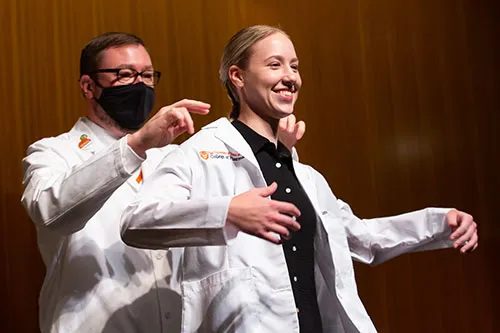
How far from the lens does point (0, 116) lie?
279 centimetres

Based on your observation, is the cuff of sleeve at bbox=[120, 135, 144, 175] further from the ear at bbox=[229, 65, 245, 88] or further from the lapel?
the ear at bbox=[229, 65, 245, 88]

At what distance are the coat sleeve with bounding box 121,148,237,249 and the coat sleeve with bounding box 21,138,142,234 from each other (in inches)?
10.0

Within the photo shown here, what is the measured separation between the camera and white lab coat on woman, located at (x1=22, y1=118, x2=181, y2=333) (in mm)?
2098

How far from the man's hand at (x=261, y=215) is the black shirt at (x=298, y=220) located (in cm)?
36

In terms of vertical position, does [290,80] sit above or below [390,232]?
above

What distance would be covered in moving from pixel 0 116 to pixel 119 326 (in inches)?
40.4

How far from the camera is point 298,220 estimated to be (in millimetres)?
2012

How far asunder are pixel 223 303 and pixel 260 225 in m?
0.33

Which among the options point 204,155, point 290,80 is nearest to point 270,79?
point 290,80

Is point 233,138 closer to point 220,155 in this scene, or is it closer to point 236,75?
point 220,155

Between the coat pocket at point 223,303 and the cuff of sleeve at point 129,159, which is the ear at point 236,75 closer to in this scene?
the cuff of sleeve at point 129,159

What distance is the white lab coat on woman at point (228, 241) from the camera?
5.46 feet

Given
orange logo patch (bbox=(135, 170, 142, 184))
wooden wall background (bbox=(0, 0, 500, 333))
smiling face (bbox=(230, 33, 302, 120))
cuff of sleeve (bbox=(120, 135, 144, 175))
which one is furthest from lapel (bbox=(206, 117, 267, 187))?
wooden wall background (bbox=(0, 0, 500, 333))

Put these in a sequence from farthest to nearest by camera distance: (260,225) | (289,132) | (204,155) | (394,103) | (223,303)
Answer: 1. (394,103)
2. (289,132)
3. (204,155)
4. (223,303)
5. (260,225)
